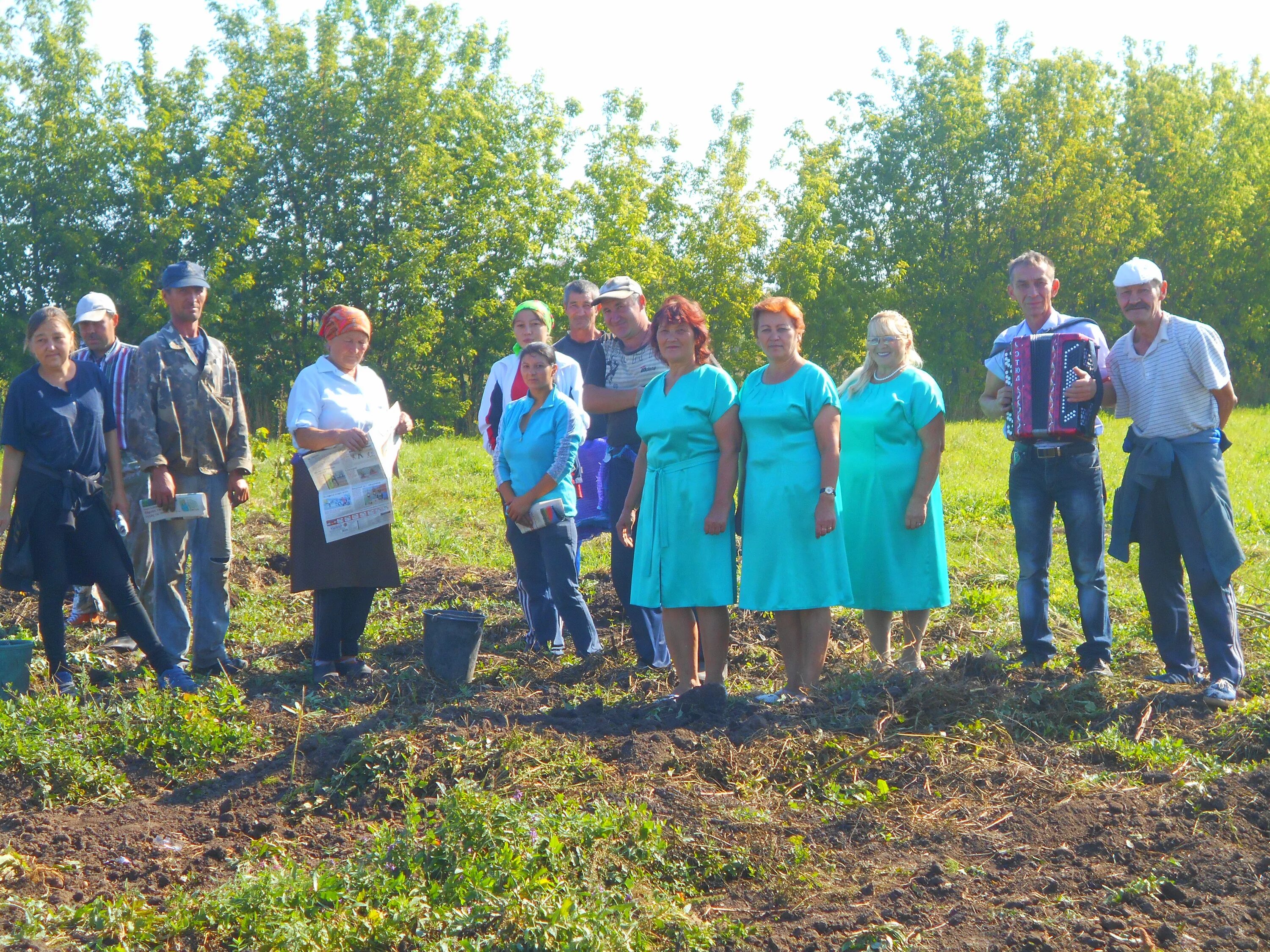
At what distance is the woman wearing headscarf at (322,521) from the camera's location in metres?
6.00

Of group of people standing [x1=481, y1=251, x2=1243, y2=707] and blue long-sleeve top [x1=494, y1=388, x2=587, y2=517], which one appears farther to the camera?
blue long-sleeve top [x1=494, y1=388, x2=587, y2=517]

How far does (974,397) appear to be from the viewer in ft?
124

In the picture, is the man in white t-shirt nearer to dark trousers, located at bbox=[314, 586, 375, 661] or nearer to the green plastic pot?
dark trousers, located at bbox=[314, 586, 375, 661]

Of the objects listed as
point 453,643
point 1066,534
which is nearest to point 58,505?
point 453,643

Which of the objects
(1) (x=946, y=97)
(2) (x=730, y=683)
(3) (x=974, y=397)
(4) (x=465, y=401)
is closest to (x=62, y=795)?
(2) (x=730, y=683)

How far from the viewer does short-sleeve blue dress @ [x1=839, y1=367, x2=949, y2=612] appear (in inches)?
229

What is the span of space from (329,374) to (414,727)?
2.16 m

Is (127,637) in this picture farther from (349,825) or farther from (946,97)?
(946,97)

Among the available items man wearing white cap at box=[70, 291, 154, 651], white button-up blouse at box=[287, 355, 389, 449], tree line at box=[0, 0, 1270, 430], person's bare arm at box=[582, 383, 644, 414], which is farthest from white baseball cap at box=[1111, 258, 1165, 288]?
tree line at box=[0, 0, 1270, 430]

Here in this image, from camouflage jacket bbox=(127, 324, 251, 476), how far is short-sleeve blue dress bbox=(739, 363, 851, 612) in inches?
111

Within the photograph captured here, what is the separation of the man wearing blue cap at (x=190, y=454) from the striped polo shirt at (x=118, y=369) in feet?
0.31

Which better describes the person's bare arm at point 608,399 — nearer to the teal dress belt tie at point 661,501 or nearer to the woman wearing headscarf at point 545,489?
the woman wearing headscarf at point 545,489

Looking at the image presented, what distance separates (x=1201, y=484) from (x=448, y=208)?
91.7 ft

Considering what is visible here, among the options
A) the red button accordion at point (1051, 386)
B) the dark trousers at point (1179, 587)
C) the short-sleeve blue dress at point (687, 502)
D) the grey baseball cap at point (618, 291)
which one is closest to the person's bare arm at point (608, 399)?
the grey baseball cap at point (618, 291)
